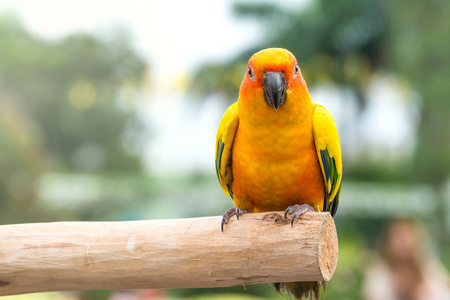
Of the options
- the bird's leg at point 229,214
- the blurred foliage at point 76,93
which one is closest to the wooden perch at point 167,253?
the bird's leg at point 229,214

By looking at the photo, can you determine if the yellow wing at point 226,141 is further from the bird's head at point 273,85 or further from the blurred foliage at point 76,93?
the blurred foliage at point 76,93

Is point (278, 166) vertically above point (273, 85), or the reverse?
point (273, 85)

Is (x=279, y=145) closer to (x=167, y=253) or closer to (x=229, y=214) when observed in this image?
(x=229, y=214)

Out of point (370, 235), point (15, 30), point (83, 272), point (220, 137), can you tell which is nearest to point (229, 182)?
point (220, 137)

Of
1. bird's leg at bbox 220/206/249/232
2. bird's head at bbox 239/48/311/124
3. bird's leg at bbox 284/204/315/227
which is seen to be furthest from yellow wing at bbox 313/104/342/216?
bird's leg at bbox 220/206/249/232

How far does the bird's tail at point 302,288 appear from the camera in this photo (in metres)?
2.00

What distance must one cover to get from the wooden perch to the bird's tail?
1.19 feet

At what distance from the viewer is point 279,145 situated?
183 cm

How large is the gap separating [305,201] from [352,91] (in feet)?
33.5

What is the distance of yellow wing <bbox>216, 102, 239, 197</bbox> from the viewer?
6.56 ft

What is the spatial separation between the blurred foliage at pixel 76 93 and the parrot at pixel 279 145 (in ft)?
A: 37.6

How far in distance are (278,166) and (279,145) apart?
0.28ft

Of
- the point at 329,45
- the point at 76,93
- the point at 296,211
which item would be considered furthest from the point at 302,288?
the point at 76,93

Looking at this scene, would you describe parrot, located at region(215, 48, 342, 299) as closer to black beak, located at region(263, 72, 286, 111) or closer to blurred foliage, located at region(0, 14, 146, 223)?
black beak, located at region(263, 72, 286, 111)
